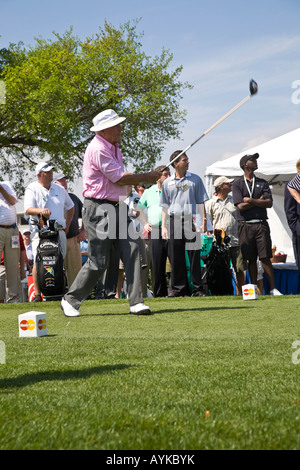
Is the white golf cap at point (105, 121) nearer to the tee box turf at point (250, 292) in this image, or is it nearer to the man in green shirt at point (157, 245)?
the tee box turf at point (250, 292)

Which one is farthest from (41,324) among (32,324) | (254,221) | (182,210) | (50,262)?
(254,221)

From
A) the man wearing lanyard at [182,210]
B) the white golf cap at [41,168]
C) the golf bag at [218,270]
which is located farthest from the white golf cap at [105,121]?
the golf bag at [218,270]

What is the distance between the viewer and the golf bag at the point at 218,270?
11555mm

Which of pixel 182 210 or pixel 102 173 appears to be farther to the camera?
pixel 182 210

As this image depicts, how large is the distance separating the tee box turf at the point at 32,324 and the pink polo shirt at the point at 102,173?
1.84 meters

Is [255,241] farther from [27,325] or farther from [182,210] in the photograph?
[27,325]

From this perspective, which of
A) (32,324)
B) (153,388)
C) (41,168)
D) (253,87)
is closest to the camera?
(153,388)

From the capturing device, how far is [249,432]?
2.31 meters

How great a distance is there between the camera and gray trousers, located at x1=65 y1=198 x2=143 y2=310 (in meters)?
7.05

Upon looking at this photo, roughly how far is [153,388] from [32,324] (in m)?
2.55

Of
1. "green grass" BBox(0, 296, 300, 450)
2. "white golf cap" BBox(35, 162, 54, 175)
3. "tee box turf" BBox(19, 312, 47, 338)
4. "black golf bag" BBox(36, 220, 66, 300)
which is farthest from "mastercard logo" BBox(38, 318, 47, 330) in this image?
"white golf cap" BBox(35, 162, 54, 175)

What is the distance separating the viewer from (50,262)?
365 inches

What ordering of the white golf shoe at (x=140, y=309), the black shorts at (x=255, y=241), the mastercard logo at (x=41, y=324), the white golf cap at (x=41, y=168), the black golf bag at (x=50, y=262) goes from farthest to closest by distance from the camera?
1. the black shorts at (x=255, y=241)
2. the white golf cap at (x=41, y=168)
3. the black golf bag at (x=50, y=262)
4. the white golf shoe at (x=140, y=309)
5. the mastercard logo at (x=41, y=324)
